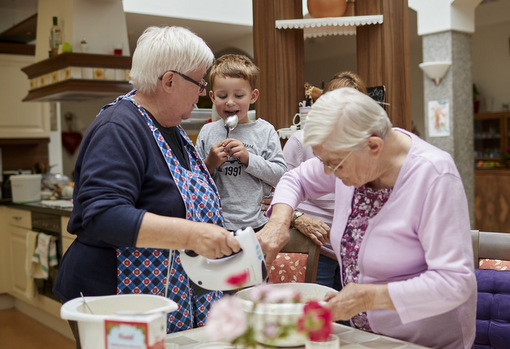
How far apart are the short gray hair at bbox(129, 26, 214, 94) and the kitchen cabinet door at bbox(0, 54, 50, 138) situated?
15.7ft

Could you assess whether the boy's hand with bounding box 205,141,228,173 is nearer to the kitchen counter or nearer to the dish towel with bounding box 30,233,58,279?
the kitchen counter

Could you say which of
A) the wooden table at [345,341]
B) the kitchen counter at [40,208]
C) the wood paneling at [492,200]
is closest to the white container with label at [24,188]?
the kitchen counter at [40,208]

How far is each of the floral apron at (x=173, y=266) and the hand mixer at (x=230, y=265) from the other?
17cm

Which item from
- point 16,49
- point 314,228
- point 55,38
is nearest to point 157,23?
point 16,49

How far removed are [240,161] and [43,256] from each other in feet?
10.1

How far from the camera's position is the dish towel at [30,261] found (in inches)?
193

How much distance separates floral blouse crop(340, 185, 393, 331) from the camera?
1.58 meters

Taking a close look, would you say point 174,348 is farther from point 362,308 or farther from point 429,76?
point 429,76

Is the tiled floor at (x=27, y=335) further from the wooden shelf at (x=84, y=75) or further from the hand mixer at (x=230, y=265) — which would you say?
the hand mixer at (x=230, y=265)

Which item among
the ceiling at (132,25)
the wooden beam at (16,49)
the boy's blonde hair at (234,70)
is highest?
the ceiling at (132,25)

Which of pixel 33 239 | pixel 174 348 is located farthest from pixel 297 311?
pixel 33 239

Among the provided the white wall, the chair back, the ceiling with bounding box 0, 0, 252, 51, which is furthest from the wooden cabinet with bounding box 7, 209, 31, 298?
the white wall

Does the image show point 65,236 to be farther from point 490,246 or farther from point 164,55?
point 490,246

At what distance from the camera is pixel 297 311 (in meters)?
1.25
